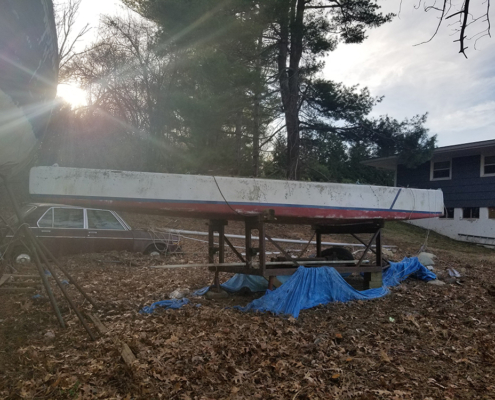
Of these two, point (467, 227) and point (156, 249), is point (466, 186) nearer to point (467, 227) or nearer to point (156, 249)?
point (467, 227)

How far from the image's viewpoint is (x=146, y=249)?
10367 mm

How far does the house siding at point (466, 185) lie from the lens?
1702cm

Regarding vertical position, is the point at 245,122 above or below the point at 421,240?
above

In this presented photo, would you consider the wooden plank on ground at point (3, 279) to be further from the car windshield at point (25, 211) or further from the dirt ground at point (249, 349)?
the car windshield at point (25, 211)

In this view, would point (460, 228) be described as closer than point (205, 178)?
No

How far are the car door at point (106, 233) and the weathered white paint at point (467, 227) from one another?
14.0 metres

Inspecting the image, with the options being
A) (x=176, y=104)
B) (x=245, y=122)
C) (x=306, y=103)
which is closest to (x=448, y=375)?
(x=176, y=104)

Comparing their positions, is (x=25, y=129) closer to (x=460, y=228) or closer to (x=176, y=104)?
(x=176, y=104)

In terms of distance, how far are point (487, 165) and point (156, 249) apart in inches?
555

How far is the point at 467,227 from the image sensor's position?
17.5 m

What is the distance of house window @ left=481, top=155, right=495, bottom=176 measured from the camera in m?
17.0

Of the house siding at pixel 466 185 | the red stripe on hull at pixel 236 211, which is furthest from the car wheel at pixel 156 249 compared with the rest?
the house siding at pixel 466 185

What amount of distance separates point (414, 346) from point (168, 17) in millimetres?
11206

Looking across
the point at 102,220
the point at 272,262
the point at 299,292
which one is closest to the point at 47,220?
the point at 102,220
